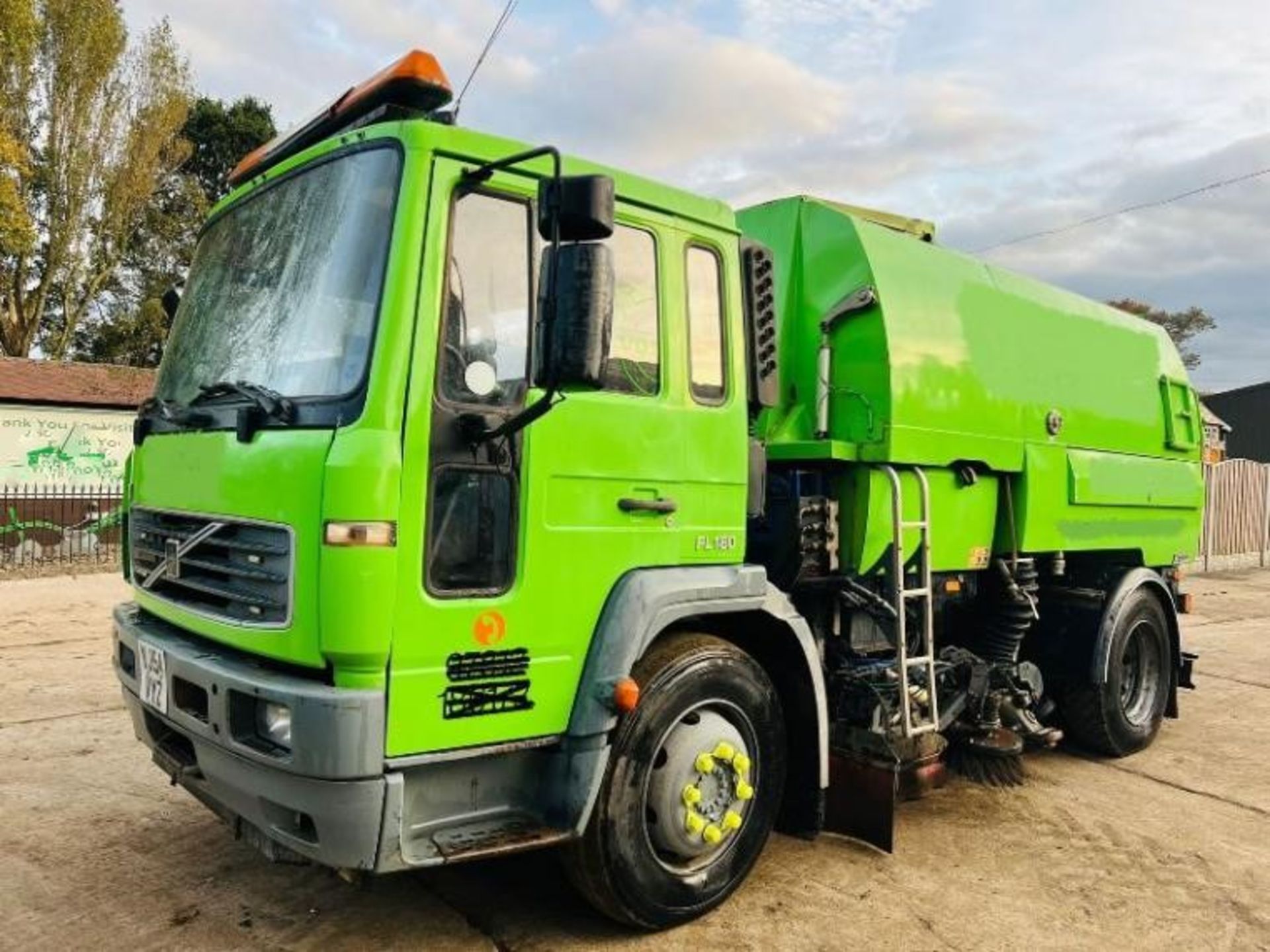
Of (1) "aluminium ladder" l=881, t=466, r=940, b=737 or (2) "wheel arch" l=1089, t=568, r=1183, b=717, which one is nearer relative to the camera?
(1) "aluminium ladder" l=881, t=466, r=940, b=737

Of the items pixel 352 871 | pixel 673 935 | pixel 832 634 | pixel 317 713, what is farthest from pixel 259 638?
pixel 832 634

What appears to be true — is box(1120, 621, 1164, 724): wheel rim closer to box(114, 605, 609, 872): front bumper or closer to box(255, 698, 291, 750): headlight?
box(114, 605, 609, 872): front bumper

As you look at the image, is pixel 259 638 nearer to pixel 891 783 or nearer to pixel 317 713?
pixel 317 713

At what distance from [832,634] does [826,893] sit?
1217mm

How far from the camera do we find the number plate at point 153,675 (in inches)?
128

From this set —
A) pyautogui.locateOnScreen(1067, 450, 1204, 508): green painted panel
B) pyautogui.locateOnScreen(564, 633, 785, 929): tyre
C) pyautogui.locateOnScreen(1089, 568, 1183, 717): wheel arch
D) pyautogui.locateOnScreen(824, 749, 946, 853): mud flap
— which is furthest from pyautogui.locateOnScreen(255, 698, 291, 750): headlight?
pyautogui.locateOnScreen(1089, 568, 1183, 717): wheel arch

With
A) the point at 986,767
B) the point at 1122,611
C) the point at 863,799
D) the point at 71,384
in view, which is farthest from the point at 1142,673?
the point at 71,384

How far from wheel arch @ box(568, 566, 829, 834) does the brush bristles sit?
1805 mm

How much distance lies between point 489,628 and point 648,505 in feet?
2.41

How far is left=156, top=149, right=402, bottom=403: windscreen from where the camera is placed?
2900 mm

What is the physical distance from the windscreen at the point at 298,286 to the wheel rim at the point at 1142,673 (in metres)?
5.35

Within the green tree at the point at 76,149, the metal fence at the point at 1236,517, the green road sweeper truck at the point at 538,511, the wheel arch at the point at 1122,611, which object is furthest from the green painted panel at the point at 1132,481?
the green tree at the point at 76,149

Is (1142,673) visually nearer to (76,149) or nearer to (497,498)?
(497,498)

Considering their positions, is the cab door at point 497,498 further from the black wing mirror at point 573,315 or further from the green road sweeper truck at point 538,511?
the black wing mirror at point 573,315
